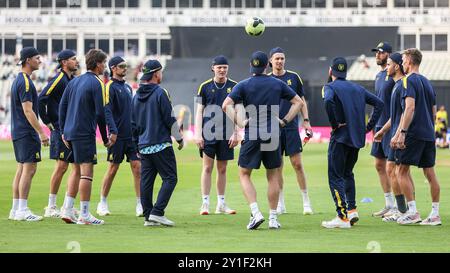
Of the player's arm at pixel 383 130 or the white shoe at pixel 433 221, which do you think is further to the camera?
the player's arm at pixel 383 130

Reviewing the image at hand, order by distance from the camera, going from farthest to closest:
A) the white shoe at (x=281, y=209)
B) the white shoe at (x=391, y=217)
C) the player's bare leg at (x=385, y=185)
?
the white shoe at (x=281, y=209) → the player's bare leg at (x=385, y=185) → the white shoe at (x=391, y=217)

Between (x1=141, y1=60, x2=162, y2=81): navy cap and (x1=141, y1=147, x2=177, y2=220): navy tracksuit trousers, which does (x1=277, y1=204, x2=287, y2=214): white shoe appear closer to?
(x1=141, y1=147, x2=177, y2=220): navy tracksuit trousers

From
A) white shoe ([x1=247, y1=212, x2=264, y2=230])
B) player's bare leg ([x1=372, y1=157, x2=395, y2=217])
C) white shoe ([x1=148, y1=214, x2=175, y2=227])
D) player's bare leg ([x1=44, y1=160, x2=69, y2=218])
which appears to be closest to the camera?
white shoe ([x1=247, y1=212, x2=264, y2=230])

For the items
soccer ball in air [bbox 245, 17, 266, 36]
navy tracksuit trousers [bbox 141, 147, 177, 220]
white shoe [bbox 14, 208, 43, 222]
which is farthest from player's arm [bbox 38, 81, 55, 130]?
soccer ball in air [bbox 245, 17, 266, 36]

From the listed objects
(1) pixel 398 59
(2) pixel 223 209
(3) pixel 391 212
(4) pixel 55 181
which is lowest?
(2) pixel 223 209

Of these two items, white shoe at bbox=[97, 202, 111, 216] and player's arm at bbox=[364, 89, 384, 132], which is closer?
player's arm at bbox=[364, 89, 384, 132]

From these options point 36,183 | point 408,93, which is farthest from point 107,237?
point 36,183

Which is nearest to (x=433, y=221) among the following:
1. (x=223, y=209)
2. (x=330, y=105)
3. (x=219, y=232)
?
(x=330, y=105)

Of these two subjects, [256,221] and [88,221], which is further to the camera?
[88,221]

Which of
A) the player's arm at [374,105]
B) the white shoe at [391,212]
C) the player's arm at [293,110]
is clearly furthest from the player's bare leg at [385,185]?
the player's arm at [293,110]

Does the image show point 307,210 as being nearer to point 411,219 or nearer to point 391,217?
point 391,217

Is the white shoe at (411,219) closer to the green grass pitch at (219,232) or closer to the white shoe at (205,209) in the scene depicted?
the green grass pitch at (219,232)

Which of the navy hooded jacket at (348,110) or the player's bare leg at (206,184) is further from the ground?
the navy hooded jacket at (348,110)

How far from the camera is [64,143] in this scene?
15.4m
